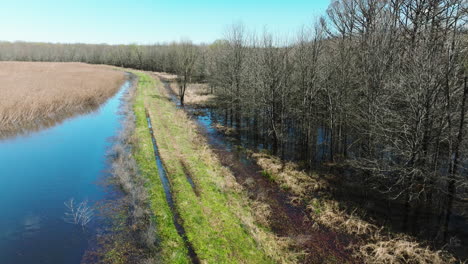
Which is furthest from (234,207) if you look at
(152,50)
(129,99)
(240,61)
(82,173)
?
(152,50)

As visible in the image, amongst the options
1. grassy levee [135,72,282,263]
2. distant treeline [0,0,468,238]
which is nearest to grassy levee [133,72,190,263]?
grassy levee [135,72,282,263]

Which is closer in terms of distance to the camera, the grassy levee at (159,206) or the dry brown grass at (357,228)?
the grassy levee at (159,206)

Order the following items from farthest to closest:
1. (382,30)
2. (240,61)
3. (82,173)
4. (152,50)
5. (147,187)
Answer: (152,50) → (240,61) → (382,30) → (82,173) → (147,187)

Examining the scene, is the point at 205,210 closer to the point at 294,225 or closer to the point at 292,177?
the point at 294,225

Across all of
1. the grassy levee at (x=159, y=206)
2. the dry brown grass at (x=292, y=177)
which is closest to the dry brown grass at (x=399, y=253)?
the dry brown grass at (x=292, y=177)

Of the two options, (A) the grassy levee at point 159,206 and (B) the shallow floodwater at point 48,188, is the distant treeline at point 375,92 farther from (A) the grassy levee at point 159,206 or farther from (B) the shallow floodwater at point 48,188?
(B) the shallow floodwater at point 48,188

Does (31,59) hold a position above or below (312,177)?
above

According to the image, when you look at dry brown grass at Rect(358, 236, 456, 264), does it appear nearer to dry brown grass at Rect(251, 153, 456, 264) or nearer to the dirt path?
dry brown grass at Rect(251, 153, 456, 264)

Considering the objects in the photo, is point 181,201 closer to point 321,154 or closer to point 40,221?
point 40,221
